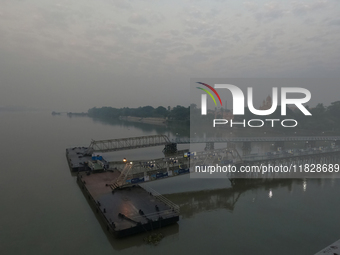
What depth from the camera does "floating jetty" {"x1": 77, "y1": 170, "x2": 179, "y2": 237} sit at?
16.8 meters

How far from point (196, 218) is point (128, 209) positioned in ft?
19.4

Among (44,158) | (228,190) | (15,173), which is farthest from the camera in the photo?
(44,158)

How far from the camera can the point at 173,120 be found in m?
141

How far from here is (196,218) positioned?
2025cm

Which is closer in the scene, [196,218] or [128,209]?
[128,209]

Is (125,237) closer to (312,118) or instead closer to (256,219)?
(256,219)

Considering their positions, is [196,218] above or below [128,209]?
below

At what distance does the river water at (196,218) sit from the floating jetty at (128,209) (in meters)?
0.74

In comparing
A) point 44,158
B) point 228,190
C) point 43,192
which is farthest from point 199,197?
point 44,158

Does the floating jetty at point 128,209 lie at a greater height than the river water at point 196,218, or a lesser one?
greater

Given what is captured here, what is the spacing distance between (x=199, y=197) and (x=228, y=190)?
4366mm

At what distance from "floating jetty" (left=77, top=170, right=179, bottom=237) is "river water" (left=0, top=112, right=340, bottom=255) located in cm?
74

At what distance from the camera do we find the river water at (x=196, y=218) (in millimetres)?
15891

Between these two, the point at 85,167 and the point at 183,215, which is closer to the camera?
the point at 183,215
